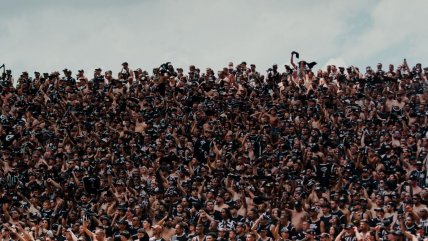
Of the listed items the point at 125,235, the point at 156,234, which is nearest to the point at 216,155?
the point at 125,235

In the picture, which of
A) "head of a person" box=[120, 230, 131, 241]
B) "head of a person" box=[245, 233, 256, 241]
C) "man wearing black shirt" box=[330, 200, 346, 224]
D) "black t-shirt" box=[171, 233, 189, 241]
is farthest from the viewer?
"head of a person" box=[120, 230, 131, 241]

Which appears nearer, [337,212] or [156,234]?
[156,234]

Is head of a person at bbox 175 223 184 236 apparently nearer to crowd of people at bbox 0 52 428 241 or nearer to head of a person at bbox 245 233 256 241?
crowd of people at bbox 0 52 428 241

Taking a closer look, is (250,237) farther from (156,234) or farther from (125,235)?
(125,235)

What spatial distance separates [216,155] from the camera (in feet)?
95.7

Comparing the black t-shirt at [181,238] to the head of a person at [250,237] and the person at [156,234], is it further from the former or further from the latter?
the head of a person at [250,237]

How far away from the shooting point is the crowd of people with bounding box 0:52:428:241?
76.5ft

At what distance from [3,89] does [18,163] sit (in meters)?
7.40

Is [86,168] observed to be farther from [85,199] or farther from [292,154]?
[292,154]

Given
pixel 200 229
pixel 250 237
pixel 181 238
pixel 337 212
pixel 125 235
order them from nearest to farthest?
pixel 250 237 → pixel 200 229 → pixel 181 238 → pixel 337 212 → pixel 125 235

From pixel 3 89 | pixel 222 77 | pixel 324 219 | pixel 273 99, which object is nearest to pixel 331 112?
pixel 273 99

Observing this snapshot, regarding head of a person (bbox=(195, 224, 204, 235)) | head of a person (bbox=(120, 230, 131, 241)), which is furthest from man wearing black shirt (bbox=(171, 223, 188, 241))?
head of a person (bbox=(120, 230, 131, 241))

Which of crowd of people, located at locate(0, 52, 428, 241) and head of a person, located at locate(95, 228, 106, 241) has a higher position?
crowd of people, located at locate(0, 52, 428, 241)

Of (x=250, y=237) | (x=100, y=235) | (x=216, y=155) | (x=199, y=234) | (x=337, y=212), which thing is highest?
(x=216, y=155)
